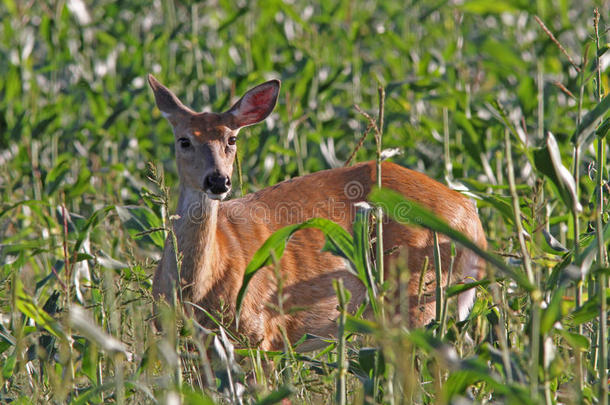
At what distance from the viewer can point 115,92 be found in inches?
317

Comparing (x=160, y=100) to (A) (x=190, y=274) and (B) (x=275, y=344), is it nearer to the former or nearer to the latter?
(A) (x=190, y=274)

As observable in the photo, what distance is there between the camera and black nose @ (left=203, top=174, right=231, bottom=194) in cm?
422

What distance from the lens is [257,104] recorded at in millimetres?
5000

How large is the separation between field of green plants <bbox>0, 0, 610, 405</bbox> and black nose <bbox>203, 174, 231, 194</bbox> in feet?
1.20

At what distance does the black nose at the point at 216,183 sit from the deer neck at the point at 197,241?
16 centimetres

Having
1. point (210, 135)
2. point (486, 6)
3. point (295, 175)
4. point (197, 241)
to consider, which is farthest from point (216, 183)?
point (486, 6)

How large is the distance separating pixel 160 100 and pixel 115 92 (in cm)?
340

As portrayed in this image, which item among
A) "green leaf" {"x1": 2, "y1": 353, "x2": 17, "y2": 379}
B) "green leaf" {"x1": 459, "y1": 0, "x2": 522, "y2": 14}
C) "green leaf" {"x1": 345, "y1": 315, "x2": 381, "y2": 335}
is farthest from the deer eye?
"green leaf" {"x1": 459, "y1": 0, "x2": 522, "y2": 14}

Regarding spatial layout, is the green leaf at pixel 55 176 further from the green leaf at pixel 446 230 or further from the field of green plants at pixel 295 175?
the green leaf at pixel 446 230

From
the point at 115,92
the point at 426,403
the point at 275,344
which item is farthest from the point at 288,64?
the point at 426,403

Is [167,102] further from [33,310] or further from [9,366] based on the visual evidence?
[33,310]

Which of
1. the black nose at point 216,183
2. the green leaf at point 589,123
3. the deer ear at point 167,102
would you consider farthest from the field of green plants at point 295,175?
the deer ear at point 167,102

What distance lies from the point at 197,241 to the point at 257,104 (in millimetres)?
1020

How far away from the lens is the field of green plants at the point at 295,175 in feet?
8.66
